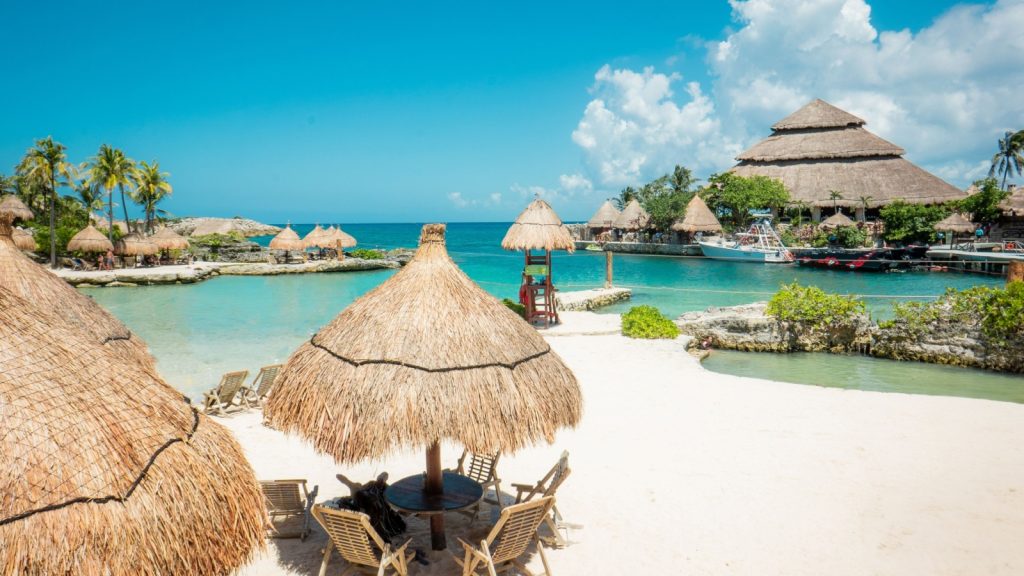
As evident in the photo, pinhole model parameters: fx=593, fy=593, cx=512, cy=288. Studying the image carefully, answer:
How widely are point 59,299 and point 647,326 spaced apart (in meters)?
11.6

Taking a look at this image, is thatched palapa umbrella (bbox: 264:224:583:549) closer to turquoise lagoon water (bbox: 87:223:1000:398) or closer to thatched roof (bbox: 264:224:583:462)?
thatched roof (bbox: 264:224:583:462)

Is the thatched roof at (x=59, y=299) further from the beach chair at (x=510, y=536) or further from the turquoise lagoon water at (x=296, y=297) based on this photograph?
the turquoise lagoon water at (x=296, y=297)

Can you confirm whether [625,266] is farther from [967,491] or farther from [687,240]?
[967,491]

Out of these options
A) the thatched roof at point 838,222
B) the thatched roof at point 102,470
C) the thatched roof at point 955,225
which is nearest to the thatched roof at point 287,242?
the thatched roof at point 102,470

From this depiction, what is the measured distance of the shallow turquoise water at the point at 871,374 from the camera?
11.6 metres

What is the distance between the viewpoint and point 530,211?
15688 mm

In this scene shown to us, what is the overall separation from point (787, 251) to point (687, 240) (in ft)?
36.9

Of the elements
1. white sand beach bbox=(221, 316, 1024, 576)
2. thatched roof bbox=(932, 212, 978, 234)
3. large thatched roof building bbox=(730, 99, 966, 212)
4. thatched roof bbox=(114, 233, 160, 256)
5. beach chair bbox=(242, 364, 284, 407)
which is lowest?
white sand beach bbox=(221, 316, 1024, 576)

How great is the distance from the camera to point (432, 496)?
202 inches

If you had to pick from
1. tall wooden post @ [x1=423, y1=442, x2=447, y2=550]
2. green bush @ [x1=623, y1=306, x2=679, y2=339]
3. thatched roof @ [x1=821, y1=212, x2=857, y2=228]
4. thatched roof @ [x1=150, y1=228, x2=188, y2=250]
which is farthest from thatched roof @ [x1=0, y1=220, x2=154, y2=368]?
thatched roof @ [x1=821, y1=212, x2=857, y2=228]

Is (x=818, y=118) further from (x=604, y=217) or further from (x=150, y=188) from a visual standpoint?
(x=150, y=188)

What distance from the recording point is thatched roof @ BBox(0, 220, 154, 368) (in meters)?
5.88

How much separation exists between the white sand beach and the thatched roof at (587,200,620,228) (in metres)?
52.9

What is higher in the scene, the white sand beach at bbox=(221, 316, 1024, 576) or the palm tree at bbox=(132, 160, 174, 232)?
the palm tree at bbox=(132, 160, 174, 232)
